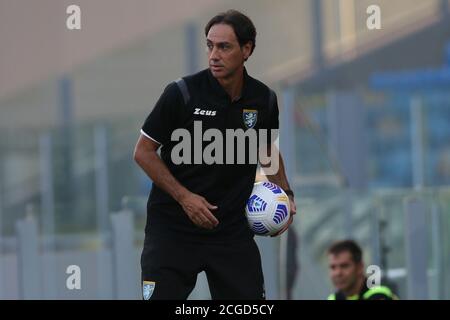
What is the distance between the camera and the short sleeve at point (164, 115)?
6141 mm

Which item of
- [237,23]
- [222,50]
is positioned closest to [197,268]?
[222,50]

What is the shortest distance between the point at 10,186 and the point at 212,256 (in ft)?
29.6

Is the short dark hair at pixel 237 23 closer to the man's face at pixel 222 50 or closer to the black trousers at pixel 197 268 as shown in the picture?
the man's face at pixel 222 50

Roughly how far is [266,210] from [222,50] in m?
0.73

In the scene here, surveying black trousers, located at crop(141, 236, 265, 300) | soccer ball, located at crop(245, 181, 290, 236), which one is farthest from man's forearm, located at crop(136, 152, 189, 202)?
soccer ball, located at crop(245, 181, 290, 236)

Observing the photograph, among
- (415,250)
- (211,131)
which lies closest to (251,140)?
(211,131)

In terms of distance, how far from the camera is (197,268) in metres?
6.29

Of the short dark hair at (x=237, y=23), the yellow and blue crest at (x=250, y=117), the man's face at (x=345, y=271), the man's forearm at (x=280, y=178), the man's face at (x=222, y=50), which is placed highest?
the short dark hair at (x=237, y=23)

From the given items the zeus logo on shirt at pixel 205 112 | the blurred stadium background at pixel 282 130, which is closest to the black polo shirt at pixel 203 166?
the zeus logo on shirt at pixel 205 112

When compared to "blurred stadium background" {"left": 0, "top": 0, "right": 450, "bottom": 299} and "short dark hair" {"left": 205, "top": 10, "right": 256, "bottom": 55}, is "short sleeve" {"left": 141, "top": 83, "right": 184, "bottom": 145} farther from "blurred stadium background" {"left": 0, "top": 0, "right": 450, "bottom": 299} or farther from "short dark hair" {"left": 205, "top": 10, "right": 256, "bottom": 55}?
"blurred stadium background" {"left": 0, "top": 0, "right": 450, "bottom": 299}

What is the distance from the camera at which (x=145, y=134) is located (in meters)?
Result: 6.19

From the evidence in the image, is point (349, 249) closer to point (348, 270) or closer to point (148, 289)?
point (348, 270)

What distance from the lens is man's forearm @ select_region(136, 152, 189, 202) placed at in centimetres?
613

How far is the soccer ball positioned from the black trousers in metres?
0.10
